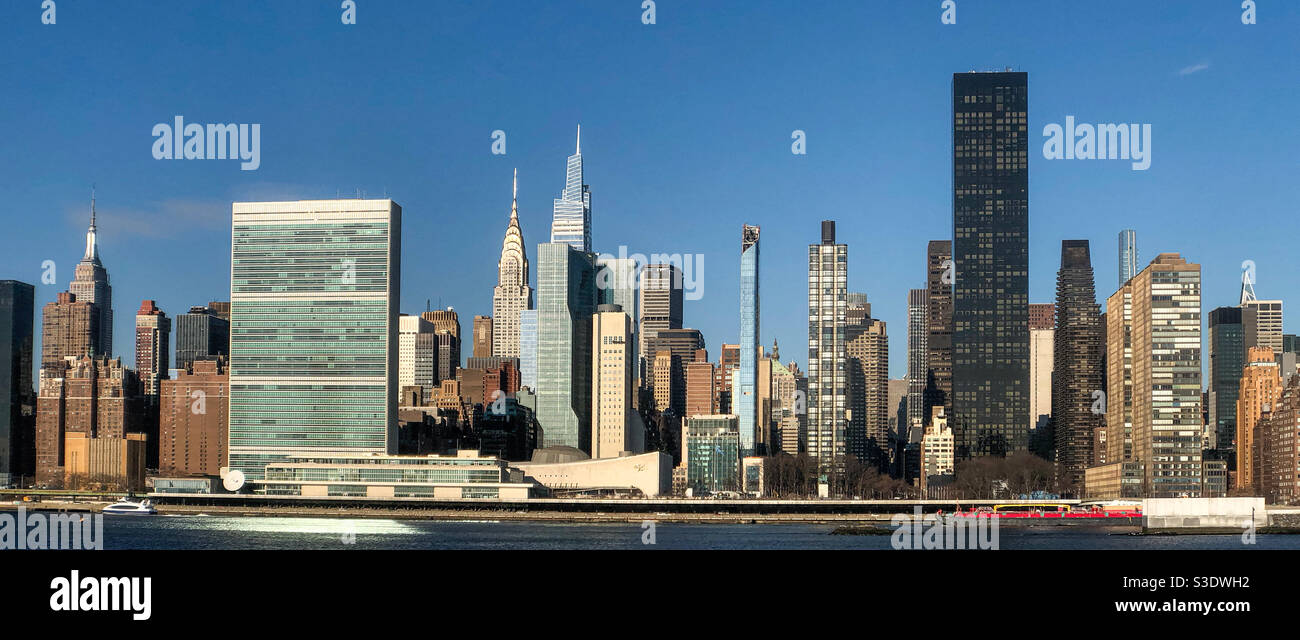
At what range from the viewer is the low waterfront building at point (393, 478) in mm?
136250

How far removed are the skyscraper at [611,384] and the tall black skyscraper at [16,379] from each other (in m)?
68.8

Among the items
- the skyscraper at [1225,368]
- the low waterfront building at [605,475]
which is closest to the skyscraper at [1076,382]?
the skyscraper at [1225,368]

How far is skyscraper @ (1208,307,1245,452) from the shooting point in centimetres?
18512

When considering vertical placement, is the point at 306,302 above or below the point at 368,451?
above

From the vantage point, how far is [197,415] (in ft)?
543

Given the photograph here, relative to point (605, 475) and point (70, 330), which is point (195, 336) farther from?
point (605, 475)

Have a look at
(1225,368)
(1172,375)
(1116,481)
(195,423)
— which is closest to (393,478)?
(195,423)

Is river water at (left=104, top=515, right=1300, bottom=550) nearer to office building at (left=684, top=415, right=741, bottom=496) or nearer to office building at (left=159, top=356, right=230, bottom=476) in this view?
office building at (left=159, top=356, right=230, bottom=476)

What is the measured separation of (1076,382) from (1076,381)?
0.29 m

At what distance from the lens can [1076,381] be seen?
185250 mm
